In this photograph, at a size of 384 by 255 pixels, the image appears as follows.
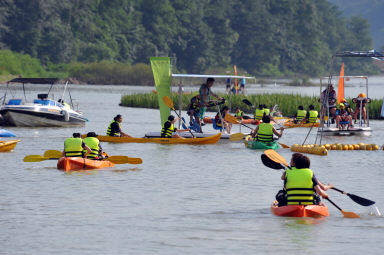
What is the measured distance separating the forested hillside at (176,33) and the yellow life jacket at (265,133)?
9741 cm

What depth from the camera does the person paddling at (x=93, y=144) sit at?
23.1 m

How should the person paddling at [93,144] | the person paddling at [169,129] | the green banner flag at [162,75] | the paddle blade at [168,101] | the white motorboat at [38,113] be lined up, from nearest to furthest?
the person paddling at [93,144] → the person paddling at [169,129] → the paddle blade at [168,101] → the green banner flag at [162,75] → the white motorboat at [38,113]

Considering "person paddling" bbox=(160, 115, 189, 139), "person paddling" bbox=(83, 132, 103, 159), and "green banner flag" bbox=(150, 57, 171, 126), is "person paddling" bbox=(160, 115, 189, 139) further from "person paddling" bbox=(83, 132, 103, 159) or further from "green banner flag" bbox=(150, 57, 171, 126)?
"person paddling" bbox=(83, 132, 103, 159)

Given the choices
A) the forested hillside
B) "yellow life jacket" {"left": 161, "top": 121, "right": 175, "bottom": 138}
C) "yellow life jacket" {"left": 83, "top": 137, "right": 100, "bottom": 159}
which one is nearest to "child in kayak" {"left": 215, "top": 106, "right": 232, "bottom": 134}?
"yellow life jacket" {"left": 161, "top": 121, "right": 175, "bottom": 138}

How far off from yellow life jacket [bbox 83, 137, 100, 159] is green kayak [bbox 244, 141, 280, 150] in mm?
7974

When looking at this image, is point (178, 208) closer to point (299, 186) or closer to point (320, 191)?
point (299, 186)

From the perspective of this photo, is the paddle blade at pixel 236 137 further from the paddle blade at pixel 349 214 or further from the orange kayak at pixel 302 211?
the orange kayak at pixel 302 211

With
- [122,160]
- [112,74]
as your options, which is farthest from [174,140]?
[112,74]

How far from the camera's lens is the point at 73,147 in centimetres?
2278

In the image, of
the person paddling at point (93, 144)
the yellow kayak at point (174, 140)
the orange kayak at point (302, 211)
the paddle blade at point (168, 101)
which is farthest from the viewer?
the yellow kayak at point (174, 140)

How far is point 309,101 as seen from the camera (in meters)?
51.9

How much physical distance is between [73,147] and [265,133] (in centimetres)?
847

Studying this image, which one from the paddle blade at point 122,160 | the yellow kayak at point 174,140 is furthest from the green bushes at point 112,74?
the paddle blade at point 122,160

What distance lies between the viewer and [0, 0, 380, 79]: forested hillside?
12419 centimetres
